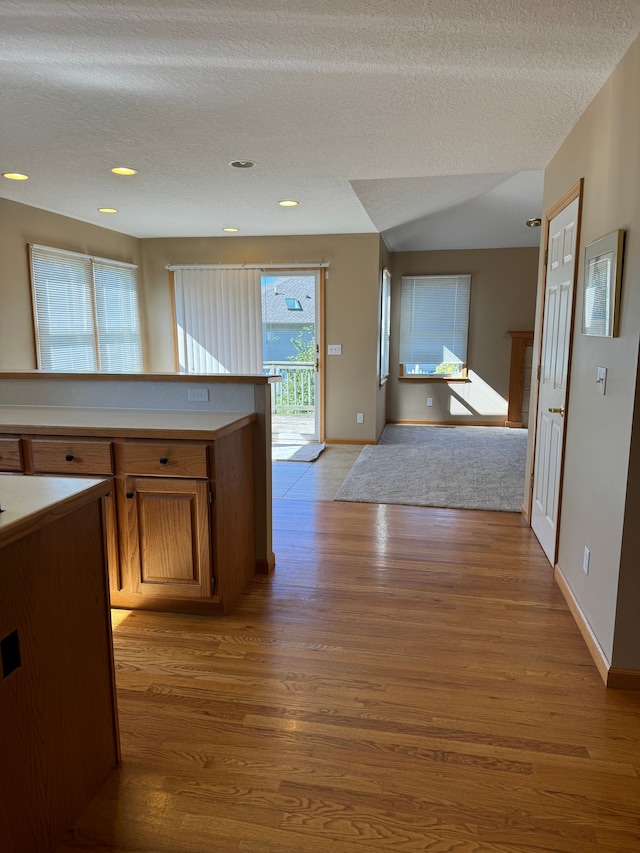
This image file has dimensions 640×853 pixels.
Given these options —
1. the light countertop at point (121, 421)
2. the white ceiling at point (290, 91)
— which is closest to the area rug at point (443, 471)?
the light countertop at point (121, 421)

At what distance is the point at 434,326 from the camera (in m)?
7.52

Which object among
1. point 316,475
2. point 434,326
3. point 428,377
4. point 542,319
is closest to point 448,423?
point 428,377

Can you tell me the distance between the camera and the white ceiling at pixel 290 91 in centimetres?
184

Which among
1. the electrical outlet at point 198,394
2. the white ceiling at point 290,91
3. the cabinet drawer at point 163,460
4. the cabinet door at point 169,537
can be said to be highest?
the white ceiling at point 290,91

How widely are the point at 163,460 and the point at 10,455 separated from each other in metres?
0.73

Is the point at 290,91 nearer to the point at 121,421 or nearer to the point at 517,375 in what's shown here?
the point at 121,421

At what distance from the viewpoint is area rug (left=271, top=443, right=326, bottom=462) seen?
18.9ft

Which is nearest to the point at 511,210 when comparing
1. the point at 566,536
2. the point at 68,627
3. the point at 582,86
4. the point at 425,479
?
the point at 425,479

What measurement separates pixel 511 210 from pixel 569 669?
216 inches

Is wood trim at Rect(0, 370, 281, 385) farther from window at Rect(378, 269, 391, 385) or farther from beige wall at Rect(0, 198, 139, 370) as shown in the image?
window at Rect(378, 269, 391, 385)

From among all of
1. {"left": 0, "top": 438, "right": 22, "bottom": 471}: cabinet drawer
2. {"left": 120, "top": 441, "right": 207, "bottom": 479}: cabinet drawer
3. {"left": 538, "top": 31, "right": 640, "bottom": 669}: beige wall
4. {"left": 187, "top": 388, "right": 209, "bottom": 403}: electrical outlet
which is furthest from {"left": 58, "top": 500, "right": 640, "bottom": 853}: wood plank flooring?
{"left": 187, "top": 388, "right": 209, "bottom": 403}: electrical outlet

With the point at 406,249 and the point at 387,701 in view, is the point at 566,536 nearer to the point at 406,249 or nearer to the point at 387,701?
the point at 387,701

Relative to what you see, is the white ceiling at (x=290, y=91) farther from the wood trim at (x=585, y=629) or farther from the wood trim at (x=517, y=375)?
the wood trim at (x=517, y=375)

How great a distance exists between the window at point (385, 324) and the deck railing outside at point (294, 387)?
0.89 metres
